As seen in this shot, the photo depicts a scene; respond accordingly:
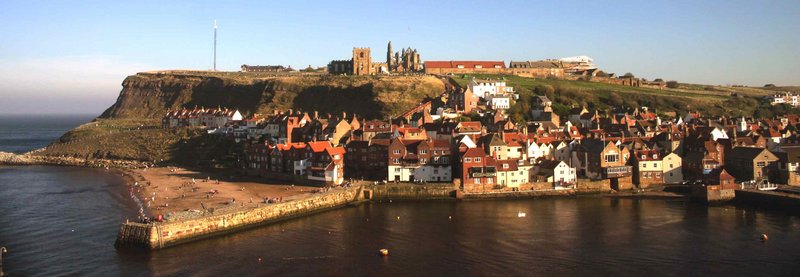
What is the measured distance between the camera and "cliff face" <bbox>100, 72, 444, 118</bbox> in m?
95.9

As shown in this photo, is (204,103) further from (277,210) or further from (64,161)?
(277,210)

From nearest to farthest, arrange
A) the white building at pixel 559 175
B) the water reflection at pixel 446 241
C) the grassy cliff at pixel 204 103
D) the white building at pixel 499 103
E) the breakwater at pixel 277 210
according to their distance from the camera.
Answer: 1. the water reflection at pixel 446 241
2. the breakwater at pixel 277 210
3. the white building at pixel 559 175
4. the grassy cliff at pixel 204 103
5. the white building at pixel 499 103

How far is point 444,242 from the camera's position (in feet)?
124

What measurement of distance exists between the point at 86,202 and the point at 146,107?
260 feet

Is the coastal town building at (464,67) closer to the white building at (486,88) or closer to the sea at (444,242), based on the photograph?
the white building at (486,88)

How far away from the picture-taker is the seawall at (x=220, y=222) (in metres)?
36.9

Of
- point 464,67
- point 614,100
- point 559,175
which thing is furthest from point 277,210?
point 464,67

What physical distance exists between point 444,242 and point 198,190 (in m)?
26.3

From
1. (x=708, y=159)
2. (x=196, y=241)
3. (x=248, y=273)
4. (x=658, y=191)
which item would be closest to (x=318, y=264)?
(x=248, y=273)

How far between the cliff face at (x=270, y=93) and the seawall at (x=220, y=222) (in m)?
39.8

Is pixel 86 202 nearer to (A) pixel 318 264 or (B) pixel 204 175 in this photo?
(B) pixel 204 175

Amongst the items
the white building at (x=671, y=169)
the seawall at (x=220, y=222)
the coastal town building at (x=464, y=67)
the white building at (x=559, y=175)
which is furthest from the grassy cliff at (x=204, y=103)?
the white building at (x=671, y=169)

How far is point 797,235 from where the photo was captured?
39438mm

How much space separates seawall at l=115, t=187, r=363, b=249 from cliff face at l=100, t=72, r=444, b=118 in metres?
39.8
